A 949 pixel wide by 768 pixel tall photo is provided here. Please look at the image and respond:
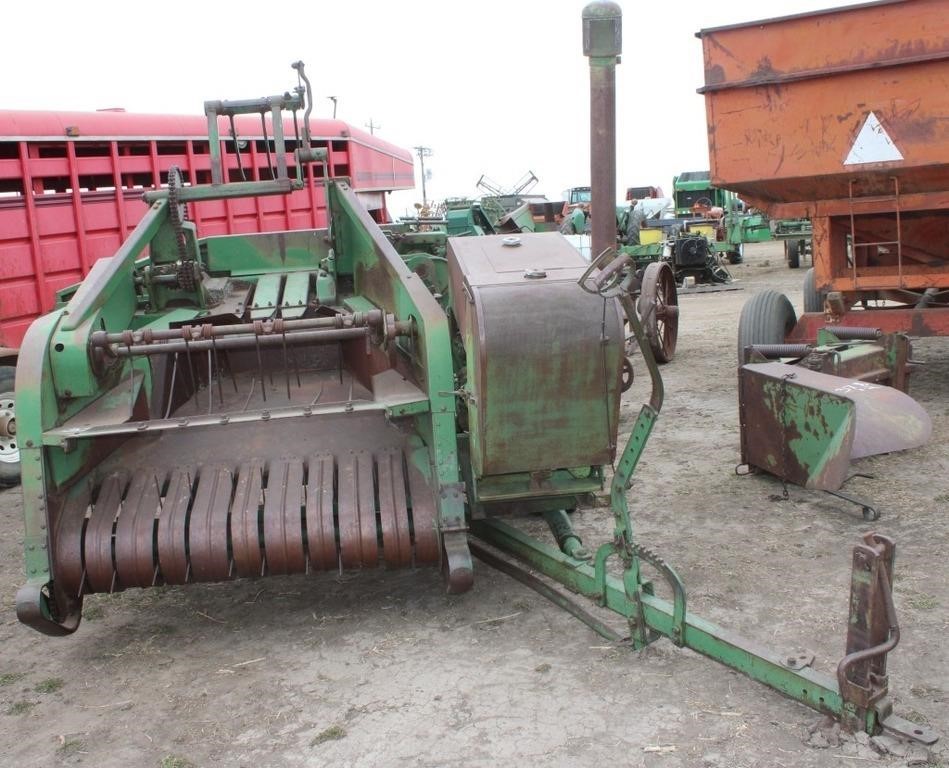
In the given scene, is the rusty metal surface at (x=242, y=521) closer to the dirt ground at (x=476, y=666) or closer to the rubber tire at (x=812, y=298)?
the dirt ground at (x=476, y=666)

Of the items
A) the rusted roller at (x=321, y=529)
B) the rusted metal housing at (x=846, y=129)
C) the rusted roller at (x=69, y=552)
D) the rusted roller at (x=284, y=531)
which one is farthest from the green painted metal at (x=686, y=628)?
the rusted metal housing at (x=846, y=129)

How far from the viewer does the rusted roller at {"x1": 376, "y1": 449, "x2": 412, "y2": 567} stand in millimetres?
3482

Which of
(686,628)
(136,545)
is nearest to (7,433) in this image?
(136,545)

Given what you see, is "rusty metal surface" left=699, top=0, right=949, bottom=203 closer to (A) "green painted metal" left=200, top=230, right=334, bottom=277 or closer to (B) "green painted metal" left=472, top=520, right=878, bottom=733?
(A) "green painted metal" left=200, top=230, right=334, bottom=277

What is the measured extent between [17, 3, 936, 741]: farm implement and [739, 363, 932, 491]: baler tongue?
1158mm

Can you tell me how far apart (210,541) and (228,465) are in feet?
1.35

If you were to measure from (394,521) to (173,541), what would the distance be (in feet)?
2.50

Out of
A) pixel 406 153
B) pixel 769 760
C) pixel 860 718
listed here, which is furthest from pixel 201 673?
pixel 406 153

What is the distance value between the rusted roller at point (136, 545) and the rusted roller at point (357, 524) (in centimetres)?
65

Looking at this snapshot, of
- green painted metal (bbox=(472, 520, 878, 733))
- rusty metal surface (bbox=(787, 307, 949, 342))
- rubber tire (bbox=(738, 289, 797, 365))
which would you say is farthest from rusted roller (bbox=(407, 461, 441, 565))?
rubber tire (bbox=(738, 289, 797, 365))

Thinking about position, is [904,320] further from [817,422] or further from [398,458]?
[398,458]

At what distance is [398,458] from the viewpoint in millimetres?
3766

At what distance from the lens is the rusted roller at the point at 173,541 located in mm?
3424

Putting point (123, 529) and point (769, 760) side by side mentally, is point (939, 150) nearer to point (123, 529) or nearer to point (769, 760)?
point (769, 760)
